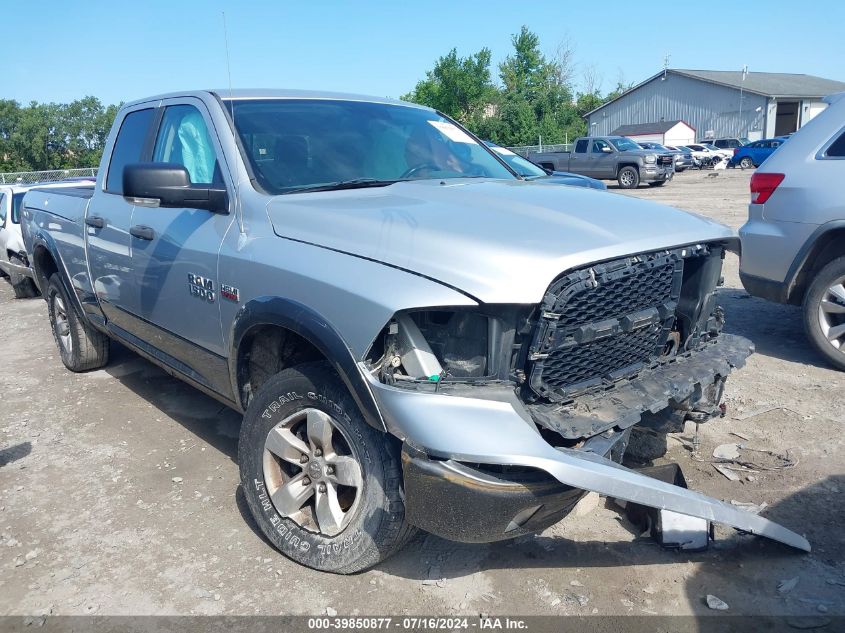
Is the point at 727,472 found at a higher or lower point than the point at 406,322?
lower

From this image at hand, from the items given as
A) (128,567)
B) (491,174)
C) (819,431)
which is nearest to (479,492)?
(128,567)

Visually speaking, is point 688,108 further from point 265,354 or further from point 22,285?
point 265,354

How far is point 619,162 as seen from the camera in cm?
2466

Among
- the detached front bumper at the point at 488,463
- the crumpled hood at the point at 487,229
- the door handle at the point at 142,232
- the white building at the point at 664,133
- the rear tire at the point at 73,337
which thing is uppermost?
the white building at the point at 664,133

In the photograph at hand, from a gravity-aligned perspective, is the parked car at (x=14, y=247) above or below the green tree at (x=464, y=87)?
below

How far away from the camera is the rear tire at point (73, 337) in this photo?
557 cm

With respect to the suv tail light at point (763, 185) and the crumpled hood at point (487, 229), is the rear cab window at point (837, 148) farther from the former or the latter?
the crumpled hood at point (487, 229)

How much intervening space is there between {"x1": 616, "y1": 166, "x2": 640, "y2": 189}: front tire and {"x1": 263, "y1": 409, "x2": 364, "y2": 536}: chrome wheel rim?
23.3 meters

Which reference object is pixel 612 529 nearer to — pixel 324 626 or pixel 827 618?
pixel 827 618

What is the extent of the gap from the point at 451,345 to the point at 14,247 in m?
9.73

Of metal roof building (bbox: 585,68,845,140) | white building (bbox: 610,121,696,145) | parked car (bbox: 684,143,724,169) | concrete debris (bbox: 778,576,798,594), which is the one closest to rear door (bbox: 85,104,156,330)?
concrete debris (bbox: 778,576,798,594)

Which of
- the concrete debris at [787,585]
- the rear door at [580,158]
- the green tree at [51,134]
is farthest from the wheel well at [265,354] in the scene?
the green tree at [51,134]

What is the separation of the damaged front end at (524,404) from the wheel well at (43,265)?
4275 millimetres

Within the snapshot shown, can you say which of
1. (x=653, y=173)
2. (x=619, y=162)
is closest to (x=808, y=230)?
(x=653, y=173)
